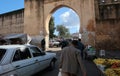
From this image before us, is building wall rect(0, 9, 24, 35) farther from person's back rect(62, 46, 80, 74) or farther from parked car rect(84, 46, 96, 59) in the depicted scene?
person's back rect(62, 46, 80, 74)

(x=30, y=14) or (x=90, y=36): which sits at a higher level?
(x=30, y=14)

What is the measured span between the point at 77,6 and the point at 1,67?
691 inches

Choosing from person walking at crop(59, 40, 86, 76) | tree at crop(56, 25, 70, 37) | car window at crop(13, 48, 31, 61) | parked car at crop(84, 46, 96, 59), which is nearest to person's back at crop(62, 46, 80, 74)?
person walking at crop(59, 40, 86, 76)

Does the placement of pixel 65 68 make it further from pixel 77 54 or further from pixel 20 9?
pixel 20 9

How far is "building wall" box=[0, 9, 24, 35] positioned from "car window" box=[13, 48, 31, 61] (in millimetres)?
19328

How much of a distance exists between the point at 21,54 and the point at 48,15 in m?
17.7

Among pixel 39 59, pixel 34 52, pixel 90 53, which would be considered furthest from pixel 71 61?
pixel 90 53

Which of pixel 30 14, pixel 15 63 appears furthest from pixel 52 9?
pixel 15 63

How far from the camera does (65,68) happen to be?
5445 millimetres

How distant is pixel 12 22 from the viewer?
27.5m

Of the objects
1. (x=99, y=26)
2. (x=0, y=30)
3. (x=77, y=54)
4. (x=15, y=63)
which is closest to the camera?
(x=77, y=54)

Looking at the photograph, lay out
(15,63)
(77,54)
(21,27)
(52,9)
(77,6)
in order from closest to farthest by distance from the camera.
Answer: (77,54)
(15,63)
(77,6)
(52,9)
(21,27)

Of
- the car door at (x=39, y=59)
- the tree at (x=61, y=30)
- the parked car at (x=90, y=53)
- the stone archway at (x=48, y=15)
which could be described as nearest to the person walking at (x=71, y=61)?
the car door at (x=39, y=59)

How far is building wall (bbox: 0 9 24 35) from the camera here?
26688 mm
